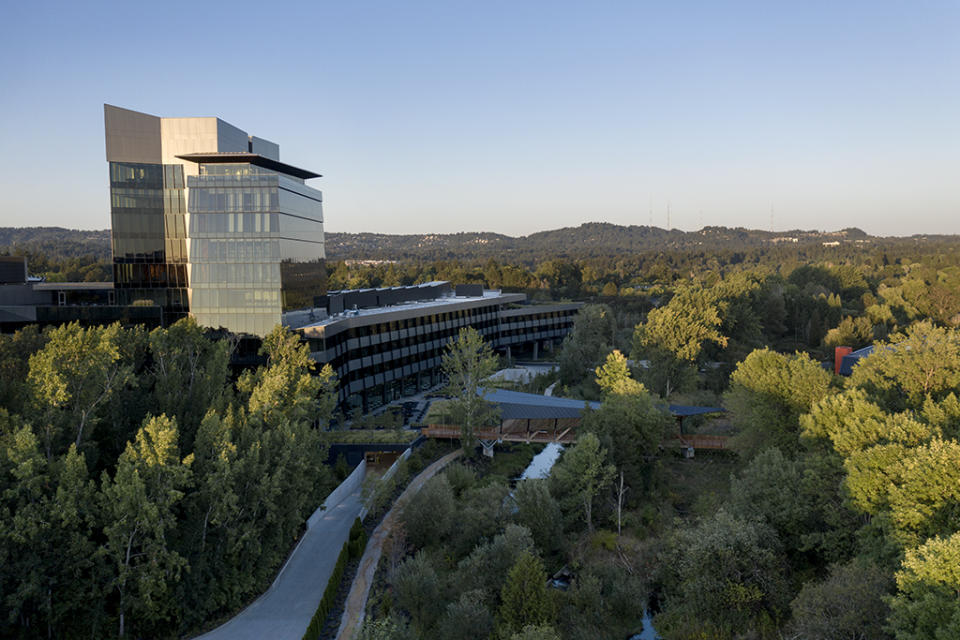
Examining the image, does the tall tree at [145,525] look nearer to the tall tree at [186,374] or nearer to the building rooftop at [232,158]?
the tall tree at [186,374]

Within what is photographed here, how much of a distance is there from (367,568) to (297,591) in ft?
10.9

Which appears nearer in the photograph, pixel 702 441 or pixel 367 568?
pixel 367 568

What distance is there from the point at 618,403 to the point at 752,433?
8366 millimetres

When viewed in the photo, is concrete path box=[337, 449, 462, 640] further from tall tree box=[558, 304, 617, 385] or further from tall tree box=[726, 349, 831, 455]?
tall tree box=[558, 304, 617, 385]

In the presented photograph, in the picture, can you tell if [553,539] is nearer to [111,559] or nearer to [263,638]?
[263,638]

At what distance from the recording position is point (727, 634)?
2375 centimetres

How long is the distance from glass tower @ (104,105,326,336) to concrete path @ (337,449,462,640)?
708 inches

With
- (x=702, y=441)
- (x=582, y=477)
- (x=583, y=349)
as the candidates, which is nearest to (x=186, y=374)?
(x=582, y=477)

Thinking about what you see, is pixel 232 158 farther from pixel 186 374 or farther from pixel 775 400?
pixel 775 400

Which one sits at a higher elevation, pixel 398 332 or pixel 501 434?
pixel 398 332

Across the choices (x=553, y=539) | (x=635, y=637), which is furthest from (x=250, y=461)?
(x=635, y=637)

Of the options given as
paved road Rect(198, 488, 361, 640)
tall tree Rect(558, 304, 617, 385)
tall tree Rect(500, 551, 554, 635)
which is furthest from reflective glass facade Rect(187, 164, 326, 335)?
tall tree Rect(558, 304, 617, 385)

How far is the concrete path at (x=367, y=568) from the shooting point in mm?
24938

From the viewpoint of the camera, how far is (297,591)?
27500 mm
